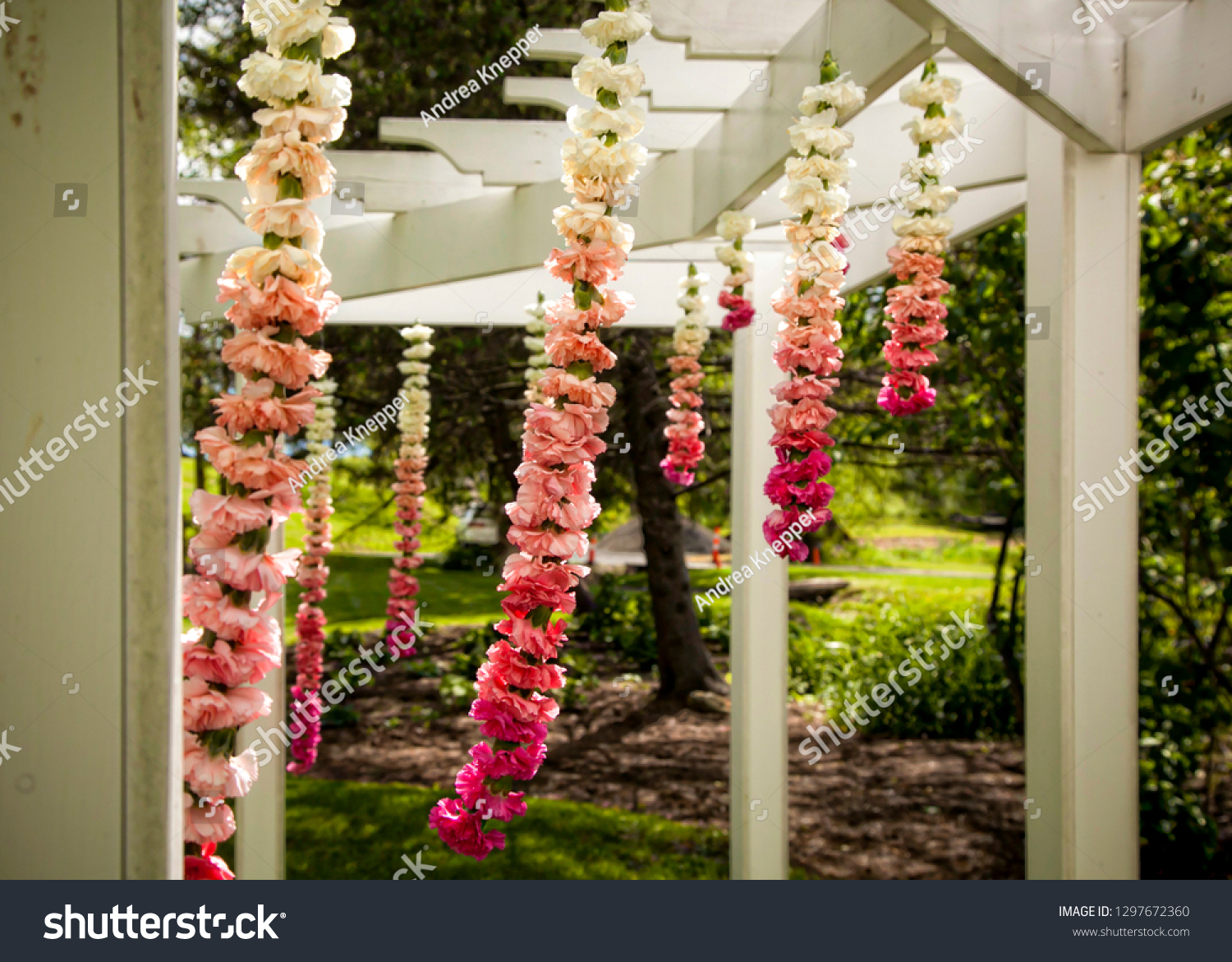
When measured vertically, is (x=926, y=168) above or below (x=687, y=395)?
above

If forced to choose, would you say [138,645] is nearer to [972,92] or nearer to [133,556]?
[133,556]

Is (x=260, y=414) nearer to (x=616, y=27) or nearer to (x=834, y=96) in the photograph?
(x=616, y=27)

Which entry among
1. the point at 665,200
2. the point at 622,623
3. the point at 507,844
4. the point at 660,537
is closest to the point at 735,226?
the point at 665,200

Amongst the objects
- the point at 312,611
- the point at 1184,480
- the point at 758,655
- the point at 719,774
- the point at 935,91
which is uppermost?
the point at 935,91

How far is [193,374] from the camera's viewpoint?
22.9ft

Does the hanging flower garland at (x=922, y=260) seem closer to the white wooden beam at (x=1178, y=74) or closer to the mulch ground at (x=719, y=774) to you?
the white wooden beam at (x=1178, y=74)

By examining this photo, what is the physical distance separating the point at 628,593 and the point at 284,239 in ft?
30.3

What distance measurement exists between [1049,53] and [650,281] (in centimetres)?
255

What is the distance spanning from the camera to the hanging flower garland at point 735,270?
174cm

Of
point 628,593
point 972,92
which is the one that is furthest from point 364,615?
point 972,92

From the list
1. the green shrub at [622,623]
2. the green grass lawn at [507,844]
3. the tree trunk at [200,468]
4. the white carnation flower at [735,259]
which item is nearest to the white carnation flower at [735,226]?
the white carnation flower at [735,259]

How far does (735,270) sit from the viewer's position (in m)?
2.02

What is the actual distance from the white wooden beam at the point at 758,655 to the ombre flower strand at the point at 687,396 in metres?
1.73

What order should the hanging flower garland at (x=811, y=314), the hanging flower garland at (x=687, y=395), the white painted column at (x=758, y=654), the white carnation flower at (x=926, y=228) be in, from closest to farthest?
the hanging flower garland at (x=811, y=314) → the white carnation flower at (x=926, y=228) → the hanging flower garland at (x=687, y=395) → the white painted column at (x=758, y=654)
